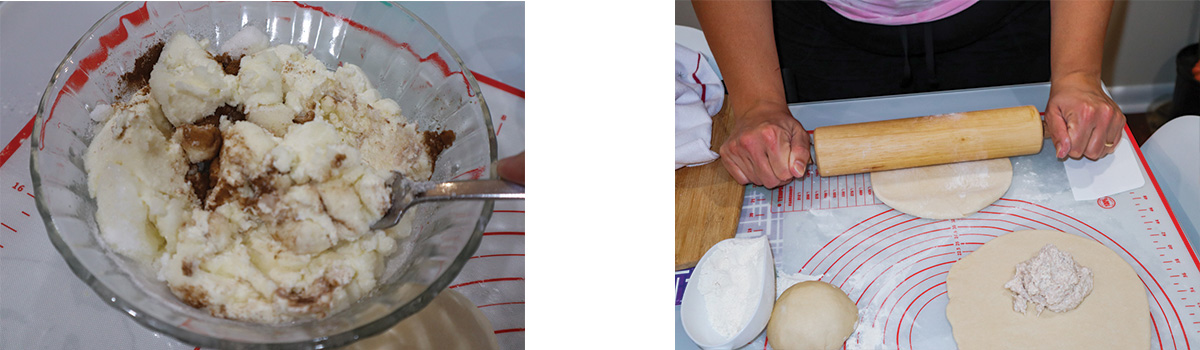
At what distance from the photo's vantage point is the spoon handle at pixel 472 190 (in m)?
0.40

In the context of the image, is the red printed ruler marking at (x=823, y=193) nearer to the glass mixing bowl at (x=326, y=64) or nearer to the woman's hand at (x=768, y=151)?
the woman's hand at (x=768, y=151)

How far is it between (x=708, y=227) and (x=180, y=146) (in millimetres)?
369

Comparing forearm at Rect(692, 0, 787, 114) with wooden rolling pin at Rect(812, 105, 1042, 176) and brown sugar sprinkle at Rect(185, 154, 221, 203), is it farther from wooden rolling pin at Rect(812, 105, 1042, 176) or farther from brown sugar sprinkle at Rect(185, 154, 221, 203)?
brown sugar sprinkle at Rect(185, 154, 221, 203)

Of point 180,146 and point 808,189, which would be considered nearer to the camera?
point 180,146

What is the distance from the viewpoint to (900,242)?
0.56 m

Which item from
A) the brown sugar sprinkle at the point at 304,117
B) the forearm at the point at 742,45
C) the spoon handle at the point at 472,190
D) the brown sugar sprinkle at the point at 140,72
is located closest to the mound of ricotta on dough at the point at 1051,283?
the forearm at the point at 742,45

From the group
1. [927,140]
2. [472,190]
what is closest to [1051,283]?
[927,140]

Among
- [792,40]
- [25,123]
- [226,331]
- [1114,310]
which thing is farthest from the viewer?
[792,40]

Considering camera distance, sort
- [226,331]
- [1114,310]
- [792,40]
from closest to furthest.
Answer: [226,331] < [1114,310] < [792,40]

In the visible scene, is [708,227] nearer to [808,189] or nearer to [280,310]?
[808,189]

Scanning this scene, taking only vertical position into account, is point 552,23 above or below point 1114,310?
above

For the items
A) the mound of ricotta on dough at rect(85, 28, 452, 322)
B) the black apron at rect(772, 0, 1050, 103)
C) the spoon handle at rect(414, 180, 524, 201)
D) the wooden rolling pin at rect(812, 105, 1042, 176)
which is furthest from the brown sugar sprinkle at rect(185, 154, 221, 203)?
the black apron at rect(772, 0, 1050, 103)

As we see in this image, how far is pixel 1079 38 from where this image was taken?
2.06ft

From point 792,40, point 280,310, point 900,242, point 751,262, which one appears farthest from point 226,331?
point 792,40
